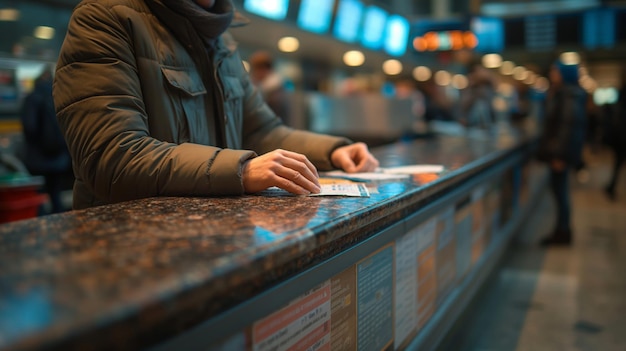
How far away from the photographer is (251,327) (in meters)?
0.96

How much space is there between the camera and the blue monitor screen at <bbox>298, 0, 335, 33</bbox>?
5.71m

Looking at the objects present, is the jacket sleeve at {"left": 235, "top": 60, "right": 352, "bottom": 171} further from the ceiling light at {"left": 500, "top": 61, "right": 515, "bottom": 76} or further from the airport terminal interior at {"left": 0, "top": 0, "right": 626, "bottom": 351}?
the ceiling light at {"left": 500, "top": 61, "right": 515, "bottom": 76}

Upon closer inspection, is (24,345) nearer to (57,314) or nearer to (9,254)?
(57,314)

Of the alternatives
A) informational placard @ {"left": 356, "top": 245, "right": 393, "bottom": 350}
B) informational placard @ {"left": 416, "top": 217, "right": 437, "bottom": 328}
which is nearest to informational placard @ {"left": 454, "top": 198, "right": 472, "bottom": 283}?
informational placard @ {"left": 416, "top": 217, "right": 437, "bottom": 328}

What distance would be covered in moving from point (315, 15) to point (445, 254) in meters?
4.22

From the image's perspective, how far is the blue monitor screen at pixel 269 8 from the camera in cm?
477

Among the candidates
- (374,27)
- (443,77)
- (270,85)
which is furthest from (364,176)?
(443,77)

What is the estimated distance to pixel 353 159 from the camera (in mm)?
2109

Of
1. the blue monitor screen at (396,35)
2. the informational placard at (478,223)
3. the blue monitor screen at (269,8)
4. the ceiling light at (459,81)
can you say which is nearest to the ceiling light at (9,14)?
the blue monitor screen at (269,8)

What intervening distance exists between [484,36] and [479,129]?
11.6 feet

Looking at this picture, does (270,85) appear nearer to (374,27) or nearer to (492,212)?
(492,212)

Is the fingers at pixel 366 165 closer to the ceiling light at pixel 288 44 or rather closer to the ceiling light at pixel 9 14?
the ceiling light at pixel 9 14

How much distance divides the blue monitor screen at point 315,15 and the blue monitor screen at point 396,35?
91.0 inches

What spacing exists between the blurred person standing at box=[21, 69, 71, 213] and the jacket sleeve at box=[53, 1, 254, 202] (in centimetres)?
324
